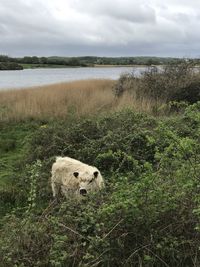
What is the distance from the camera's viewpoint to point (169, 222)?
15.3ft

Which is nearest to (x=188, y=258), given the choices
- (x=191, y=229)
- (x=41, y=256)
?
(x=191, y=229)

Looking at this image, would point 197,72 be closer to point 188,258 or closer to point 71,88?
point 71,88

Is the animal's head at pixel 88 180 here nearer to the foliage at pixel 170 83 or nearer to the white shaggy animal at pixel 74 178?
the white shaggy animal at pixel 74 178

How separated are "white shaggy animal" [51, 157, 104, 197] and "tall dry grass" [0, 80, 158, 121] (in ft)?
22.6

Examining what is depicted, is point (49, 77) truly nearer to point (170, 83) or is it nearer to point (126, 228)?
point (170, 83)

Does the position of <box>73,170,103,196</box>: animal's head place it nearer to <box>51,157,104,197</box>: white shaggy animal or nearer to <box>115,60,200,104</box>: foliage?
<box>51,157,104,197</box>: white shaggy animal

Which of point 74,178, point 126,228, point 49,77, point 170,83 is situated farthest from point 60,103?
point 49,77

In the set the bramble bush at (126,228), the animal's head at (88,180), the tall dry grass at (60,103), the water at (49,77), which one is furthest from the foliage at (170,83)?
the bramble bush at (126,228)

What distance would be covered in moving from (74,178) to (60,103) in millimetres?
10344

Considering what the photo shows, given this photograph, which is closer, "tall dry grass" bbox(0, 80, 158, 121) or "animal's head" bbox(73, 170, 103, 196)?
"animal's head" bbox(73, 170, 103, 196)

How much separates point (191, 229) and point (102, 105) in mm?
12114

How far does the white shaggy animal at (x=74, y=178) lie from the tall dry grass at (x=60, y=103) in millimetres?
6885

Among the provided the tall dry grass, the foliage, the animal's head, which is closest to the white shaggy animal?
the animal's head

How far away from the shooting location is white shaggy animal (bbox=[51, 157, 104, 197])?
6.83m
